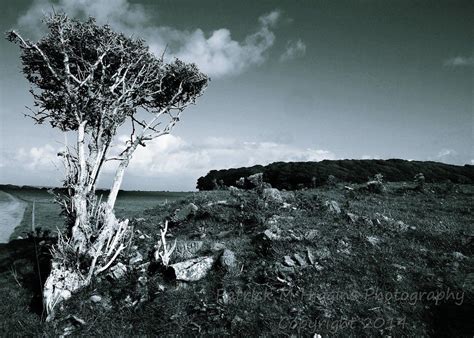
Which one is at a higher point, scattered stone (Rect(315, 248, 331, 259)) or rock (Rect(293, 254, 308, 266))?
scattered stone (Rect(315, 248, 331, 259))

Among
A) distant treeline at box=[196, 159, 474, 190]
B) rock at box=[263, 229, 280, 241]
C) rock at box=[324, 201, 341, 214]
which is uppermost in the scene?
distant treeline at box=[196, 159, 474, 190]

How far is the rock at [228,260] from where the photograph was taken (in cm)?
1036

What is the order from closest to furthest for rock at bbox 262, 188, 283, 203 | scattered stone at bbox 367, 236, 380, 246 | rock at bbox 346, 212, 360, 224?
scattered stone at bbox 367, 236, 380, 246 → rock at bbox 346, 212, 360, 224 → rock at bbox 262, 188, 283, 203

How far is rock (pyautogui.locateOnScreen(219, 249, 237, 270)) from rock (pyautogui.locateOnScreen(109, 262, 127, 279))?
368cm

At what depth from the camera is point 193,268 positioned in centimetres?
1035

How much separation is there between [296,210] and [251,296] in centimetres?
809

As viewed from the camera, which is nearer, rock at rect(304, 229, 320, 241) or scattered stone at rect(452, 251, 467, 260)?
scattered stone at rect(452, 251, 467, 260)

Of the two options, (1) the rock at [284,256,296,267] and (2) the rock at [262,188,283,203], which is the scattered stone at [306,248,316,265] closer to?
(1) the rock at [284,256,296,267]

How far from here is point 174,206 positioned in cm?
2297

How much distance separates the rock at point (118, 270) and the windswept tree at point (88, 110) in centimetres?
37

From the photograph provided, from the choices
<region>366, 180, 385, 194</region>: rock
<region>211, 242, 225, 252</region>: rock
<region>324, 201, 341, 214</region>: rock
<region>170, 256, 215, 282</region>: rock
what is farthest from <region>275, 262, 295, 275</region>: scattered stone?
<region>366, 180, 385, 194</region>: rock

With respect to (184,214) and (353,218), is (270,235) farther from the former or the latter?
(184,214)

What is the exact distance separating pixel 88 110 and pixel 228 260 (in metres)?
8.74

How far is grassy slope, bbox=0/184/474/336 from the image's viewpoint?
25.3ft
